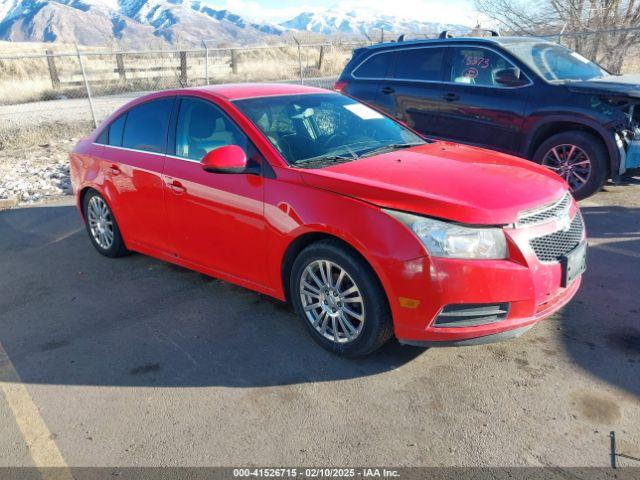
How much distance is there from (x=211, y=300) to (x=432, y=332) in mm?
2095

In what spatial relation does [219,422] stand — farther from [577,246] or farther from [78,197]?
[78,197]

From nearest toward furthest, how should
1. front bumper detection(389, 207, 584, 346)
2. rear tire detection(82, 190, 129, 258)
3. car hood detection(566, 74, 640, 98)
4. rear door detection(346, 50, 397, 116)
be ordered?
front bumper detection(389, 207, 584, 346) < rear tire detection(82, 190, 129, 258) < car hood detection(566, 74, 640, 98) < rear door detection(346, 50, 397, 116)

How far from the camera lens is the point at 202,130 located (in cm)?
443

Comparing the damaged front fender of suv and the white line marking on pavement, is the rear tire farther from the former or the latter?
the damaged front fender of suv

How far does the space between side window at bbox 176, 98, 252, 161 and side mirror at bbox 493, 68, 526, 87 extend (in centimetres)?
403

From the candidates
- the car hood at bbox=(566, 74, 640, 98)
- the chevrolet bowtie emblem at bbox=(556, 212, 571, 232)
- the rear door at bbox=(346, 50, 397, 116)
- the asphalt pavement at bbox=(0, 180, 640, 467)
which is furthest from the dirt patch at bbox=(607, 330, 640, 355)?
the rear door at bbox=(346, 50, 397, 116)

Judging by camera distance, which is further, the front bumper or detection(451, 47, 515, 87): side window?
detection(451, 47, 515, 87): side window

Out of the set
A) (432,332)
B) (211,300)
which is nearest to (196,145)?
(211,300)

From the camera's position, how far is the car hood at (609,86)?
609 centimetres

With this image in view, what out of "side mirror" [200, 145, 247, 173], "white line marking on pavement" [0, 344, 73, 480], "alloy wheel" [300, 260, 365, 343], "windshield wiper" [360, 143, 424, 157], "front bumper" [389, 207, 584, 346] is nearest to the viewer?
"white line marking on pavement" [0, 344, 73, 480]

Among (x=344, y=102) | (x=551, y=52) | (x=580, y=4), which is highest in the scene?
(x=580, y=4)

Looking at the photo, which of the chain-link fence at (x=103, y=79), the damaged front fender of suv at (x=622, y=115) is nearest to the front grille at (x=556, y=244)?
the damaged front fender of suv at (x=622, y=115)

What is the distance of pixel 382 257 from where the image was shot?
3.19 metres

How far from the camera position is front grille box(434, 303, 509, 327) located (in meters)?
3.15
